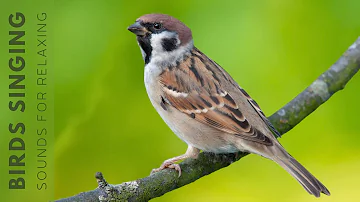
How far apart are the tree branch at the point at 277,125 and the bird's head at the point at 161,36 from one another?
0.56 metres

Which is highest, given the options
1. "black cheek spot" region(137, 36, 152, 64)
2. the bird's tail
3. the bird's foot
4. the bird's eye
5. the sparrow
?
the bird's eye

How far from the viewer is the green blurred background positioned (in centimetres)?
244

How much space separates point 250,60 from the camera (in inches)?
102

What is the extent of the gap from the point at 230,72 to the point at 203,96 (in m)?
0.21

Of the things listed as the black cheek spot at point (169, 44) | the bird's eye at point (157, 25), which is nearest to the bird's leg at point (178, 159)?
the black cheek spot at point (169, 44)

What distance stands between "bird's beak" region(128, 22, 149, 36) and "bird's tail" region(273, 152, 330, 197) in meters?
0.84

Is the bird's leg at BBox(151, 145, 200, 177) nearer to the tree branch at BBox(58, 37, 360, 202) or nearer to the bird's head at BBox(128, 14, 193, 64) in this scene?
the tree branch at BBox(58, 37, 360, 202)

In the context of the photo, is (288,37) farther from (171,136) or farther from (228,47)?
(171,136)

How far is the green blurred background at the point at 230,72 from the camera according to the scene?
2443 millimetres

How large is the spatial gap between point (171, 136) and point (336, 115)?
2.56 ft

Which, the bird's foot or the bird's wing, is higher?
the bird's wing

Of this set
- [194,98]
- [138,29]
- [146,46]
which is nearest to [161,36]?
[146,46]

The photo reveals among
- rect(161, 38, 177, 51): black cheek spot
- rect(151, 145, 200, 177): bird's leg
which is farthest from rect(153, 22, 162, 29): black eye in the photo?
rect(151, 145, 200, 177): bird's leg

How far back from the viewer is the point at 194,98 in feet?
9.23
